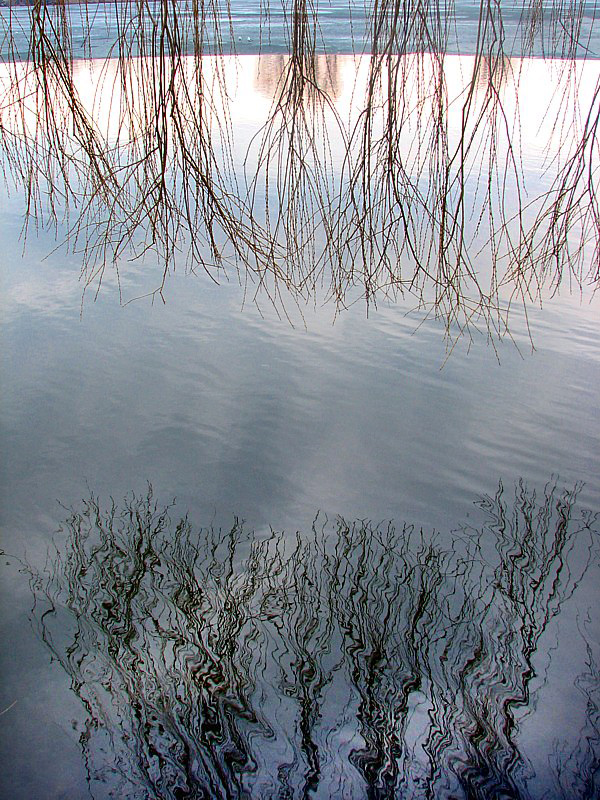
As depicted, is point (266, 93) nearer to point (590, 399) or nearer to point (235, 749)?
point (590, 399)

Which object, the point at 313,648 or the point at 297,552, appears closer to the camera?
the point at 313,648

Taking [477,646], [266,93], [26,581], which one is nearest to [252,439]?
[26,581]

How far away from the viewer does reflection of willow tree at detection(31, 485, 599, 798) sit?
5.68 feet

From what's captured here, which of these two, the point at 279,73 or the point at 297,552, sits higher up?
the point at 279,73

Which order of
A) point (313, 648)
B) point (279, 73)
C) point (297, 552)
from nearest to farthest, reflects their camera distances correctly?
1. point (313, 648)
2. point (297, 552)
3. point (279, 73)

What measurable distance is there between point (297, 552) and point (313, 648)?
0.41 metres

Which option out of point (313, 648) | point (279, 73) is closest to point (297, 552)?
point (313, 648)

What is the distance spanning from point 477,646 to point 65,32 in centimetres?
194

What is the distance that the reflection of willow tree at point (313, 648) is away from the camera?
173 cm

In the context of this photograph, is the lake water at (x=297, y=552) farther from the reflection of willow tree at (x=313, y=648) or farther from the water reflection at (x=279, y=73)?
the water reflection at (x=279, y=73)

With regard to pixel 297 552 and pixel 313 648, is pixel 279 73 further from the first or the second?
pixel 313 648

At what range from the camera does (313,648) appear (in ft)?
6.76

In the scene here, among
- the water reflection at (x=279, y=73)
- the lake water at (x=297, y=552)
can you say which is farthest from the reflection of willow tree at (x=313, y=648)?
the water reflection at (x=279, y=73)

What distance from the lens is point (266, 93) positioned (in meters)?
8.74
